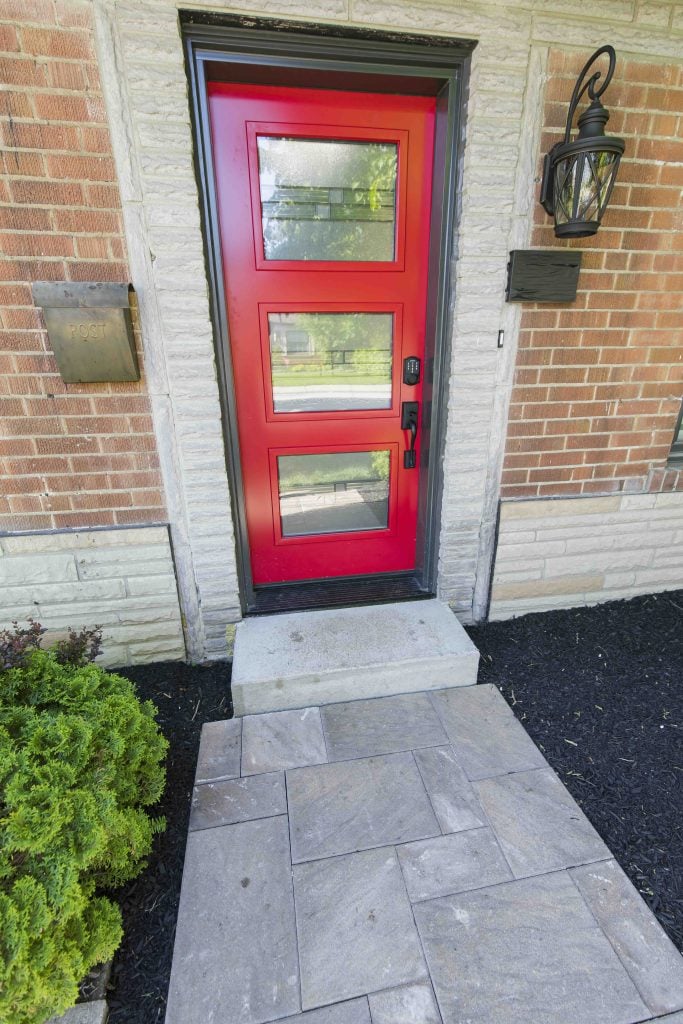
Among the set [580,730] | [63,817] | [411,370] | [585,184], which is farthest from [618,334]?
[63,817]

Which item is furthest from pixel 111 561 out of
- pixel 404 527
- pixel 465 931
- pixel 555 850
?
pixel 555 850

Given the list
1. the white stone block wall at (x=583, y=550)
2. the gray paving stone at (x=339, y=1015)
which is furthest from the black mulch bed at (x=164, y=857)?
Result: the white stone block wall at (x=583, y=550)

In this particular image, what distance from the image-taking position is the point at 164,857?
1.51 metres

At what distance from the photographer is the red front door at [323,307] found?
1.96 meters

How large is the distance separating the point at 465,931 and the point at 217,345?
7.00 feet

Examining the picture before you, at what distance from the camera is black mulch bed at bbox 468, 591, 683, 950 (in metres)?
1.52

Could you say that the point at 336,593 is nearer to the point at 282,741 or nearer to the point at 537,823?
the point at 282,741

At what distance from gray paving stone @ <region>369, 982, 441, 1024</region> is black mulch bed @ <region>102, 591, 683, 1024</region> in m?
0.52

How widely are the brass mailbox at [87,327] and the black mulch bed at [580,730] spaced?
4.51 feet

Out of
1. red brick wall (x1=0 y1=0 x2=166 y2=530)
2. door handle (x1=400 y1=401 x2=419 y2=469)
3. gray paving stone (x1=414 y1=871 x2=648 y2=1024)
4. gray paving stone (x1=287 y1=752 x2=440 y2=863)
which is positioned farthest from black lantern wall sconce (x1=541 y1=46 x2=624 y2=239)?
gray paving stone (x1=414 y1=871 x2=648 y2=1024)

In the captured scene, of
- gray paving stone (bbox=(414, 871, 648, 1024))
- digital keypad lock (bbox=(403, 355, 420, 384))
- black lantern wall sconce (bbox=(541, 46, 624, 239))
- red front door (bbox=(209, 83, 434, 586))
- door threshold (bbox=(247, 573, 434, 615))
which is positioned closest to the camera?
gray paving stone (bbox=(414, 871, 648, 1024))

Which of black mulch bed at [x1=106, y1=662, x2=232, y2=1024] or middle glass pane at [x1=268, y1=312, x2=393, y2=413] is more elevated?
middle glass pane at [x1=268, y1=312, x2=393, y2=413]

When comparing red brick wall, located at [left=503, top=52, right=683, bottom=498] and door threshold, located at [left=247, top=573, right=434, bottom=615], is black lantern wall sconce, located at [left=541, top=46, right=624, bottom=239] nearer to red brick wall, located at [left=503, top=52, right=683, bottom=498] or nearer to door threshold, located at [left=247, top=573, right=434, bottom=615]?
red brick wall, located at [left=503, top=52, right=683, bottom=498]

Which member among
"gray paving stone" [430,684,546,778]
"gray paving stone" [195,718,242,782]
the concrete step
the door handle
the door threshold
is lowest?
"gray paving stone" [195,718,242,782]
